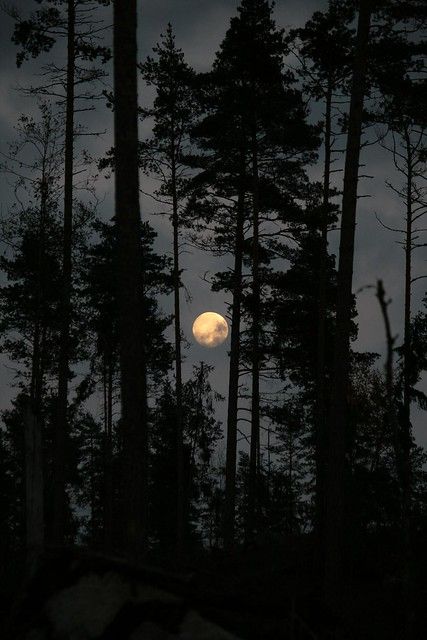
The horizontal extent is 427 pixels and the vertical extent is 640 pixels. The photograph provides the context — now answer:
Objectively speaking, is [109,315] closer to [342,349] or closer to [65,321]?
[65,321]

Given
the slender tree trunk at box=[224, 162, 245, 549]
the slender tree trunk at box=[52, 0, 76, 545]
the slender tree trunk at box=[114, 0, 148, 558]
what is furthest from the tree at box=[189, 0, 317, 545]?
the slender tree trunk at box=[114, 0, 148, 558]

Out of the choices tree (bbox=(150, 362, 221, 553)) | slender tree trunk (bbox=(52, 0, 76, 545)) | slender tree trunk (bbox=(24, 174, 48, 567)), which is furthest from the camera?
tree (bbox=(150, 362, 221, 553))

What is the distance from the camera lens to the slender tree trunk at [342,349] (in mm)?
11688

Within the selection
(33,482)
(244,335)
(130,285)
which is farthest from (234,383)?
(33,482)

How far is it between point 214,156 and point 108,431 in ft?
46.1

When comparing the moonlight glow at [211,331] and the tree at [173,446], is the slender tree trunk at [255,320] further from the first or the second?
the tree at [173,446]

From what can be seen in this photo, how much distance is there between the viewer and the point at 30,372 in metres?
25.8

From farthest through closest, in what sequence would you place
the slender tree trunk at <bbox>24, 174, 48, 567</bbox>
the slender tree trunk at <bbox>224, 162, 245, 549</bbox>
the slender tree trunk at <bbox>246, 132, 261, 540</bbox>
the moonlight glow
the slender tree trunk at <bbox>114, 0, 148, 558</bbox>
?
the moonlight glow → the slender tree trunk at <bbox>246, 132, 261, 540</bbox> → the slender tree trunk at <bbox>224, 162, 245, 549</bbox> → the slender tree trunk at <bbox>114, 0, 148, 558</bbox> → the slender tree trunk at <bbox>24, 174, 48, 567</bbox>

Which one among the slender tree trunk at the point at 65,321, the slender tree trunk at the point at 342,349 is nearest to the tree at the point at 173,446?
the slender tree trunk at the point at 65,321

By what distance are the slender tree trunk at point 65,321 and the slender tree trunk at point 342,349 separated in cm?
696

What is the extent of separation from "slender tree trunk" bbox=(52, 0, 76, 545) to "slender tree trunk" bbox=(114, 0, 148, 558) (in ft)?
26.7

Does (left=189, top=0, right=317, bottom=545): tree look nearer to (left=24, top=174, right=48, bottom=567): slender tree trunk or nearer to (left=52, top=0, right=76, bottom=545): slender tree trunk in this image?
(left=52, top=0, right=76, bottom=545): slender tree trunk

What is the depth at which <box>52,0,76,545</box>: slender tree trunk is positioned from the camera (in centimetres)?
1633

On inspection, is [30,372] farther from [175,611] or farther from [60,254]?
[175,611]
